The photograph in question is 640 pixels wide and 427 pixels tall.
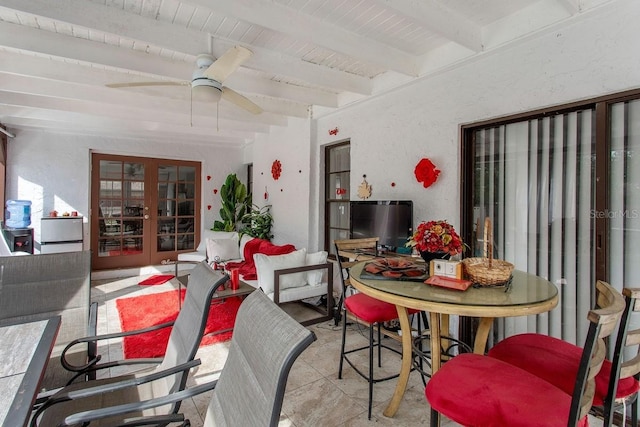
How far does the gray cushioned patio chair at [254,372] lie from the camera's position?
851 millimetres

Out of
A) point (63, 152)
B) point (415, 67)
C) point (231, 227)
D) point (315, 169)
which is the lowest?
point (231, 227)

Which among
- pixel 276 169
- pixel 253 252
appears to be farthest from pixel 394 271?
pixel 276 169

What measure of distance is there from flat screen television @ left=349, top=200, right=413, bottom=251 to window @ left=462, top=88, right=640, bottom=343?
56 cm

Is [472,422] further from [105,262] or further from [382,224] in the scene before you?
[105,262]

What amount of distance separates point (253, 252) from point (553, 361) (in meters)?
4.10

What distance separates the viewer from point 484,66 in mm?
2752

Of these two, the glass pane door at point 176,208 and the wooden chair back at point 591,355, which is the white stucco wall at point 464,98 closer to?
the wooden chair back at point 591,355

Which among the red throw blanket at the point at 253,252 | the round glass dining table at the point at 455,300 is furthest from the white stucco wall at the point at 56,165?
the round glass dining table at the point at 455,300

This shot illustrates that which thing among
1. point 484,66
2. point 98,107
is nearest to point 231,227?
point 98,107

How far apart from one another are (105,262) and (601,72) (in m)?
7.33

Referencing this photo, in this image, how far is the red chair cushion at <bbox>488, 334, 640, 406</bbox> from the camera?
1330mm

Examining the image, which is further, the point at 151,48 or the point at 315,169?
the point at 315,169

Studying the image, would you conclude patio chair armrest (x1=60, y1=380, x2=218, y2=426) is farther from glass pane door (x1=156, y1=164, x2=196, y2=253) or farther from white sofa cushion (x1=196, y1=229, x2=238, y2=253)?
glass pane door (x1=156, y1=164, x2=196, y2=253)

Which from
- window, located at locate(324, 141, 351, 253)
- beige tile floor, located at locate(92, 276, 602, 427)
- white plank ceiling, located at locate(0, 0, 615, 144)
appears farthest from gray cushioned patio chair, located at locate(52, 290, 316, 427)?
window, located at locate(324, 141, 351, 253)
